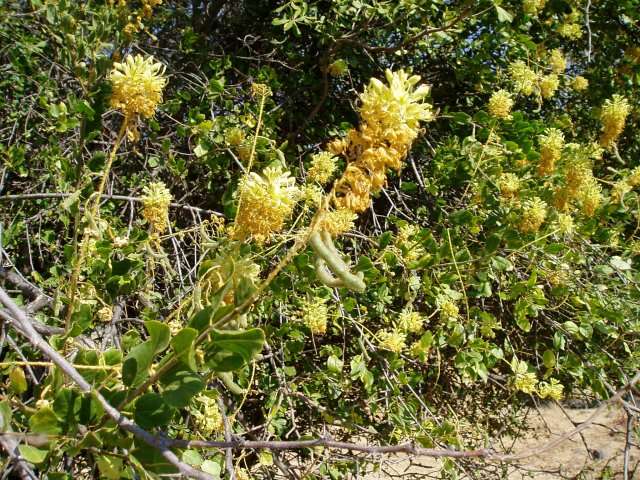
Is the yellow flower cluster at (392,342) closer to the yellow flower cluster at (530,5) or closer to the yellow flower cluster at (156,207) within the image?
the yellow flower cluster at (156,207)

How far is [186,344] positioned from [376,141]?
0.41 meters

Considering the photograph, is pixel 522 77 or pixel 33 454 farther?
pixel 522 77

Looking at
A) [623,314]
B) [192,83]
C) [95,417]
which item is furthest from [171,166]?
[623,314]

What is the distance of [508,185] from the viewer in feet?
6.98

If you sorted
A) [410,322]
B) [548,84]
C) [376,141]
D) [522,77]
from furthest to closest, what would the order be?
[548,84] → [522,77] → [410,322] → [376,141]

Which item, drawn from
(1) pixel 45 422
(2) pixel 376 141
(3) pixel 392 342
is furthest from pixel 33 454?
(3) pixel 392 342

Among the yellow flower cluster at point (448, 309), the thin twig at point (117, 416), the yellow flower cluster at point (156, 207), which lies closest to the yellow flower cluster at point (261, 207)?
the thin twig at point (117, 416)

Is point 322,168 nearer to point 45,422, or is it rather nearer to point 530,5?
point 530,5

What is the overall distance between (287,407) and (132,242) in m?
1.11

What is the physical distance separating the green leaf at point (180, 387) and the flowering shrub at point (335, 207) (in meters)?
0.34

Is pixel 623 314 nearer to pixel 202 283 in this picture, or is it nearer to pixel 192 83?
pixel 202 283

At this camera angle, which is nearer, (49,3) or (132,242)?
(132,242)

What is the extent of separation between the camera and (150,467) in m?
0.83

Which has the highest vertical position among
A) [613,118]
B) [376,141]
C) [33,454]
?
[376,141]
